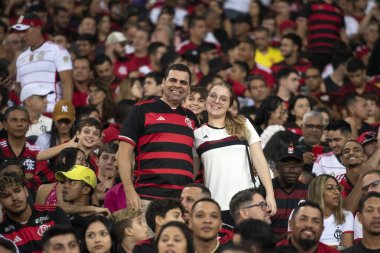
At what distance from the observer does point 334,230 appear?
1169 cm

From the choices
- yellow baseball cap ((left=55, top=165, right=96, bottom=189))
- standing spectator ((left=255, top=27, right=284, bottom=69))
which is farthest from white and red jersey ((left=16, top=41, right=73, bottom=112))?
standing spectator ((left=255, top=27, right=284, bottom=69))

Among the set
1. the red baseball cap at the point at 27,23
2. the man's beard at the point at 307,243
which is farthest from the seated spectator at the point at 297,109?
the man's beard at the point at 307,243

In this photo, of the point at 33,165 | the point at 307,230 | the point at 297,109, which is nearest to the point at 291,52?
the point at 297,109

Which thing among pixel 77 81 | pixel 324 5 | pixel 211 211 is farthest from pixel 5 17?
pixel 211 211

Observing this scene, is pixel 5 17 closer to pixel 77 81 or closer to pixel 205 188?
pixel 77 81

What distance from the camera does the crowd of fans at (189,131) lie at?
10461 mm

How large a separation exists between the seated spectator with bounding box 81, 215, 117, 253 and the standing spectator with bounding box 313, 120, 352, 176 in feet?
11.4

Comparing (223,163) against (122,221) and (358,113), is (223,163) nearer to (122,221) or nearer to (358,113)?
(122,221)

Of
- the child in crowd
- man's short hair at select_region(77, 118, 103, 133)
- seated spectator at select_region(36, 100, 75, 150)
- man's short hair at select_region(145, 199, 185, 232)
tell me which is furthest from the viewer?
seated spectator at select_region(36, 100, 75, 150)

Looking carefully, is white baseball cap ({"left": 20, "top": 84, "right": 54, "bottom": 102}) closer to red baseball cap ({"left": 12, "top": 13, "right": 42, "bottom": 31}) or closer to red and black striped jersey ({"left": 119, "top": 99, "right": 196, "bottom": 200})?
red baseball cap ({"left": 12, "top": 13, "right": 42, "bottom": 31})

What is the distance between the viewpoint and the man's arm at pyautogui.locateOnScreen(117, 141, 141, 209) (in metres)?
10.5

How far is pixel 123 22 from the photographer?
68.3 ft

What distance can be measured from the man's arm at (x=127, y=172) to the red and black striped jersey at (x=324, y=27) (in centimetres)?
890

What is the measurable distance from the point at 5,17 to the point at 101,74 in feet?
10.7
